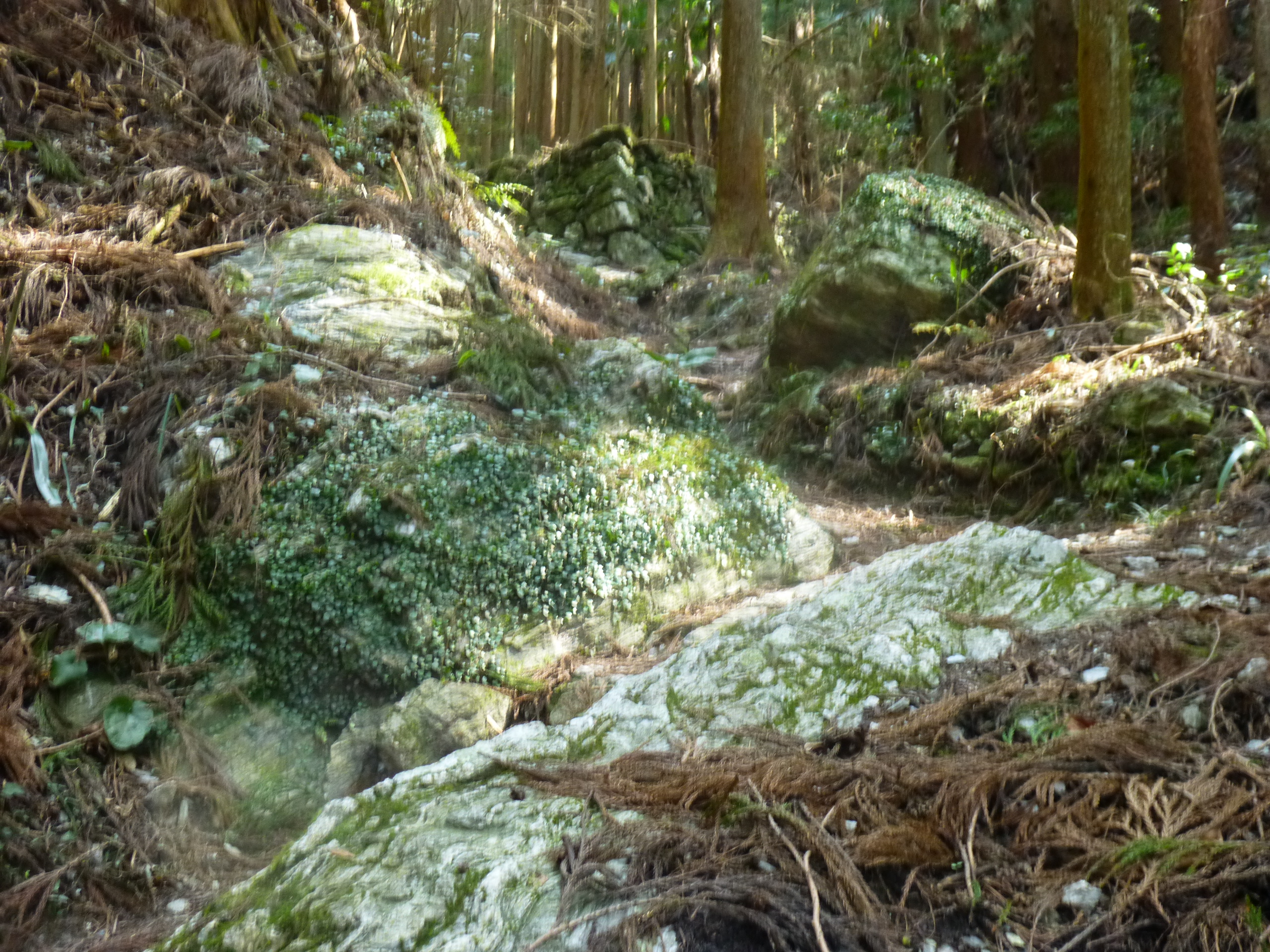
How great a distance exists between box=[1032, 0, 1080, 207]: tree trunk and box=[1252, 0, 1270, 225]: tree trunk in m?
2.04

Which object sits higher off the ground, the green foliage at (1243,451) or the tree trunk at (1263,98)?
the tree trunk at (1263,98)

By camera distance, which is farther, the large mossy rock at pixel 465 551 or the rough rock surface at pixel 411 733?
the large mossy rock at pixel 465 551

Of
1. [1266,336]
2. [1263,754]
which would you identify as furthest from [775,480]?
[1263,754]

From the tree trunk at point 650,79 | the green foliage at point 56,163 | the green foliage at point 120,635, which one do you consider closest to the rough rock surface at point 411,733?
the green foliage at point 120,635

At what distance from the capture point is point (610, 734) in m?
3.02

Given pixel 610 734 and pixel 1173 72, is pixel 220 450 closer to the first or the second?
pixel 610 734

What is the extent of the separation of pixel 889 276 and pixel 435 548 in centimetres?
488

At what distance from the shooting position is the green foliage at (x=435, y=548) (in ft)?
13.6

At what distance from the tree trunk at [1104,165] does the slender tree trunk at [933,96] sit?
591 centimetres

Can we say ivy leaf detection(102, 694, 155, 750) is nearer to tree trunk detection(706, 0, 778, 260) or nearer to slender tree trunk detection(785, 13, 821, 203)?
tree trunk detection(706, 0, 778, 260)

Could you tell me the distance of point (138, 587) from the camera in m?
4.16

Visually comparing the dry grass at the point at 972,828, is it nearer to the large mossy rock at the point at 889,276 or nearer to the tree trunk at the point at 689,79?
the large mossy rock at the point at 889,276

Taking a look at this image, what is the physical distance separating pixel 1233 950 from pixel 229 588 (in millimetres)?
4111

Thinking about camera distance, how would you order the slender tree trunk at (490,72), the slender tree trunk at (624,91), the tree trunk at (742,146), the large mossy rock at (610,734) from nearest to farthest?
1. the large mossy rock at (610,734)
2. the tree trunk at (742,146)
3. the slender tree trunk at (624,91)
4. the slender tree trunk at (490,72)
